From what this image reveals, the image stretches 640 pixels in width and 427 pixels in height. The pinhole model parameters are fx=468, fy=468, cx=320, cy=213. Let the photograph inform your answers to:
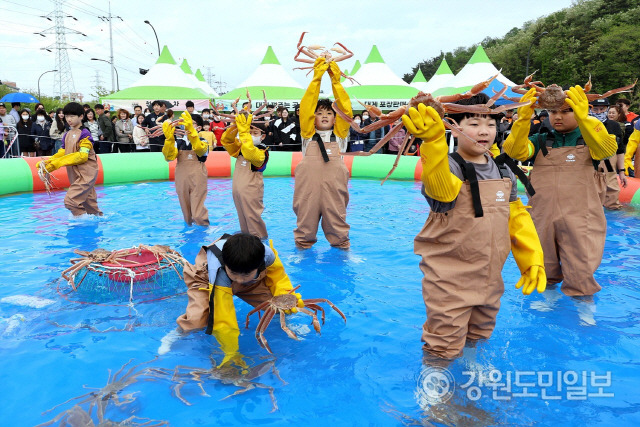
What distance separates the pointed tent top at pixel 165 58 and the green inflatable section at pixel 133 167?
6986 mm

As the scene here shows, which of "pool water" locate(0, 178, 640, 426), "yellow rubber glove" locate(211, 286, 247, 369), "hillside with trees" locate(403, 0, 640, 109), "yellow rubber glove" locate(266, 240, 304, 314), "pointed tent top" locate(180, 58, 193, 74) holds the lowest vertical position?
"pool water" locate(0, 178, 640, 426)

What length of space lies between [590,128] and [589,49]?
3646 cm

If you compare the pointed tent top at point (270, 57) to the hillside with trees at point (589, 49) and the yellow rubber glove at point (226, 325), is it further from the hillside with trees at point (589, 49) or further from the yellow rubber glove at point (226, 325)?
the yellow rubber glove at point (226, 325)

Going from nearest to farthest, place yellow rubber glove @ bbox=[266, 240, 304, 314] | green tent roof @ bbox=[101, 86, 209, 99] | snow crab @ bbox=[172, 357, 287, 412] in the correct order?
snow crab @ bbox=[172, 357, 287, 412]
yellow rubber glove @ bbox=[266, 240, 304, 314]
green tent roof @ bbox=[101, 86, 209, 99]

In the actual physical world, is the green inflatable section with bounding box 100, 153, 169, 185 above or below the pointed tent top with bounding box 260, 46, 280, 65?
below

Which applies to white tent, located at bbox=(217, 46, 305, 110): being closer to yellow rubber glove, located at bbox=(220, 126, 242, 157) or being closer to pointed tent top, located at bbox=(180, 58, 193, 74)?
pointed tent top, located at bbox=(180, 58, 193, 74)

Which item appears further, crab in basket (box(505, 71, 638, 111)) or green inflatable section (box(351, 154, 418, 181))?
green inflatable section (box(351, 154, 418, 181))

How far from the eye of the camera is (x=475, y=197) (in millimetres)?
2553

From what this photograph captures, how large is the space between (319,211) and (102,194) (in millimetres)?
6372

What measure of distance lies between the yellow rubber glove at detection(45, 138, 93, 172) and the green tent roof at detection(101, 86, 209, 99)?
965 centimetres

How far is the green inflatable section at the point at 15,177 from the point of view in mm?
9195

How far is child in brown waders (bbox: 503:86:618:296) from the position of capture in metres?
3.78

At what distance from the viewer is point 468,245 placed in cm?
260

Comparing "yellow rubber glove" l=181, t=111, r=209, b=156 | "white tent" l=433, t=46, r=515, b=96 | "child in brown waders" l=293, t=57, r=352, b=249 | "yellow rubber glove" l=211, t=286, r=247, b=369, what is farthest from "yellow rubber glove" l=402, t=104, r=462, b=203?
"white tent" l=433, t=46, r=515, b=96
